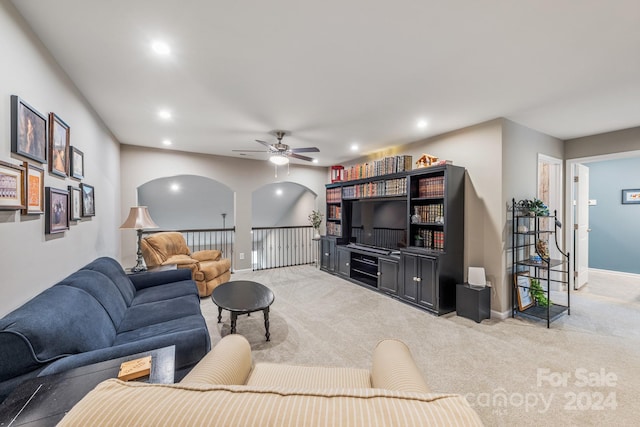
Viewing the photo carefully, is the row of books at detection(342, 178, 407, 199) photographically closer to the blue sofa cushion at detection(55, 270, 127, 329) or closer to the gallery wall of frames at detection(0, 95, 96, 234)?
the blue sofa cushion at detection(55, 270, 127, 329)

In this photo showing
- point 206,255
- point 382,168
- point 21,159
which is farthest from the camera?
point 206,255

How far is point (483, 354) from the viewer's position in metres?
2.46

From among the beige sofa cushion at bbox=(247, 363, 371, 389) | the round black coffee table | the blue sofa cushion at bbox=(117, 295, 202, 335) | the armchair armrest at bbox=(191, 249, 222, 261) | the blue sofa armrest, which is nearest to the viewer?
the beige sofa cushion at bbox=(247, 363, 371, 389)

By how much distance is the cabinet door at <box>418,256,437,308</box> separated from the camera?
344cm

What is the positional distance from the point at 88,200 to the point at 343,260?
13.0 ft

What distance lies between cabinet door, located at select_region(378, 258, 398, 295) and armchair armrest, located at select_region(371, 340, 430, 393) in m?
2.76

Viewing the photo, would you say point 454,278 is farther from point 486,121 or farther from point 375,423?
point 375,423

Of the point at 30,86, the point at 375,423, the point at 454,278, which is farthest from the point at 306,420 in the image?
the point at 454,278

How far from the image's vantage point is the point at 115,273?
8.50 ft

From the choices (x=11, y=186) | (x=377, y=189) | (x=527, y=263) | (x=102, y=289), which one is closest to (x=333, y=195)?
(x=377, y=189)

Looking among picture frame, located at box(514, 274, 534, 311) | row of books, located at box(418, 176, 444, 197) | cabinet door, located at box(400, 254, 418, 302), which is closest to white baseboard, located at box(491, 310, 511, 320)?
picture frame, located at box(514, 274, 534, 311)

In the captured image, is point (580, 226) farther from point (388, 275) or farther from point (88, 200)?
point (88, 200)

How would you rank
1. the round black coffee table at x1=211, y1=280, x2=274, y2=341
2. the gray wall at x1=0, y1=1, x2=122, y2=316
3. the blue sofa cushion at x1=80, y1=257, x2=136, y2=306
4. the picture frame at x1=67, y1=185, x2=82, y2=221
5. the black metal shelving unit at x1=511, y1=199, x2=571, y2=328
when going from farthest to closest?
the black metal shelving unit at x1=511, y1=199, x2=571, y2=328, the round black coffee table at x1=211, y1=280, x2=274, y2=341, the blue sofa cushion at x1=80, y1=257, x2=136, y2=306, the picture frame at x1=67, y1=185, x2=82, y2=221, the gray wall at x1=0, y1=1, x2=122, y2=316

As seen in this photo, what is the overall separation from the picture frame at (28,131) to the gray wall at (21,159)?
0.03m
